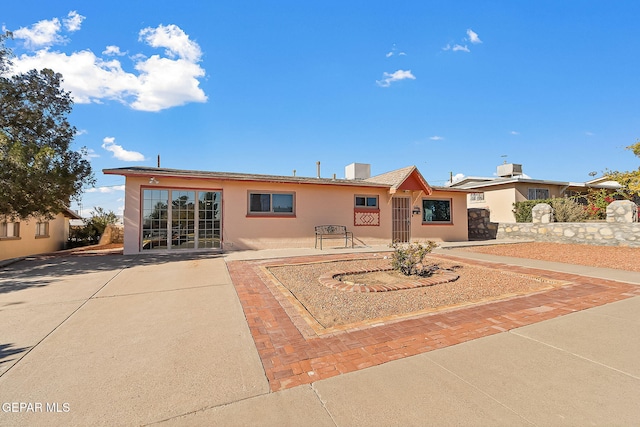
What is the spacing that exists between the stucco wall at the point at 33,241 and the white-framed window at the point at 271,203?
8.77 meters

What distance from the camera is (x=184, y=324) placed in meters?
3.78

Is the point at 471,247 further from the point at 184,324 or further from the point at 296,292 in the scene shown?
the point at 184,324

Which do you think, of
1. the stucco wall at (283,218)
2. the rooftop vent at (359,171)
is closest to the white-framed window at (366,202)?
the stucco wall at (283,218)

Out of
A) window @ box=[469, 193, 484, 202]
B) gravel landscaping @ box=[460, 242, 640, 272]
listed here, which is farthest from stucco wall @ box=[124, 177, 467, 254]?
window @ box=[469, 193, 484, 202]

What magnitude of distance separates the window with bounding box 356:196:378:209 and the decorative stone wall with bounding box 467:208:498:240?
8362 mm

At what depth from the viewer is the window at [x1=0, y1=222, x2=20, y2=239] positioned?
14014 mm

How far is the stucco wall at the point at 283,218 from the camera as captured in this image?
412 inches

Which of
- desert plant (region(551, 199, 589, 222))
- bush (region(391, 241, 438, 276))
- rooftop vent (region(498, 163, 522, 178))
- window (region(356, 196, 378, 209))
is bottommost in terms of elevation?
bush (region(391, 241, 438, 276))

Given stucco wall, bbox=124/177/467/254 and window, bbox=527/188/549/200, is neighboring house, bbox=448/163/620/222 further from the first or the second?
stucco wall, bbox=124/177/467/254

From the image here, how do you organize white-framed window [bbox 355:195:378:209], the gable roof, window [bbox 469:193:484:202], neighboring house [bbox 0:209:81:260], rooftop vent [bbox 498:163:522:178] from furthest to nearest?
rooftop vent [bbox 498:163:522:178] < window [bbox 469:193:484:202] < neighboring house [bbox 0:209:81:260] < white-framed window [bbox 355:195:378:209] < the gable roof

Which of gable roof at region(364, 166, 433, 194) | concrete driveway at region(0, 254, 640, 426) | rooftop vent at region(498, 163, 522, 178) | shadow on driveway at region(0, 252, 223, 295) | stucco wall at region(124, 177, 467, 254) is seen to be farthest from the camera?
rooftop vent at region(498, 163, 522, 178)

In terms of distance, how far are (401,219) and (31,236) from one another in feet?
70.3

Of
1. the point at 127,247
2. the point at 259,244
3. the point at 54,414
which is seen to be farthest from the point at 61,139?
the point at 54,414

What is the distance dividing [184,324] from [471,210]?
19.0m
